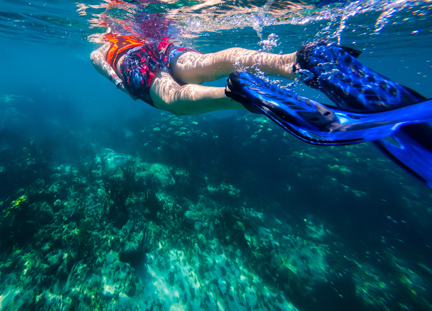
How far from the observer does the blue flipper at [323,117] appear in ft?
4.41

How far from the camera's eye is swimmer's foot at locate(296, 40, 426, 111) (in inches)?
67.9

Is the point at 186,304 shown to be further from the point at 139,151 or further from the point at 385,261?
the point at 139,151

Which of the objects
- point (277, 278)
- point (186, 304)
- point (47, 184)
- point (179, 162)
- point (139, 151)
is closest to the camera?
point (186, 304)

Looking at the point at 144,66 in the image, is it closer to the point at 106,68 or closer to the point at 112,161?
the point at 106,68

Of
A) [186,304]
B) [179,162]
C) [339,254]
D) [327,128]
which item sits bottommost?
[179,162]

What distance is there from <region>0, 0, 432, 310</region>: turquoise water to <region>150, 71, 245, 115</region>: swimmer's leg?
4035mm

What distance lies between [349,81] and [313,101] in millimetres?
654

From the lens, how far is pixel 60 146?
1312 cm

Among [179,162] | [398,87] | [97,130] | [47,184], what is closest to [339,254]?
[398,87]

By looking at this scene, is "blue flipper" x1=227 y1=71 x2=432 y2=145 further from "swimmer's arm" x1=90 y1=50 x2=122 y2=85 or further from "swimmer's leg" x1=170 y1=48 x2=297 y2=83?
"swimmer's arm" x1=90 y1=50 x2=122 y2=85

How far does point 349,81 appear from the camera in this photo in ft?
6.43

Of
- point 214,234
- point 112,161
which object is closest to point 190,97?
point 214,234

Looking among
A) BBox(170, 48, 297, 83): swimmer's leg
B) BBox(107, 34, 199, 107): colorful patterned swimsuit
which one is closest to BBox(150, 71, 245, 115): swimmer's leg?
BBox(107, 34, 199, 107): colorful patterned swimsuit

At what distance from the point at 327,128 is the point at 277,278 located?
490 cm
